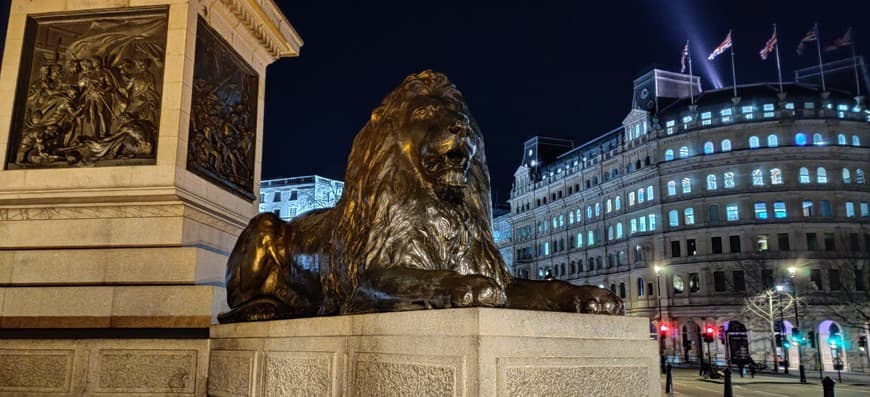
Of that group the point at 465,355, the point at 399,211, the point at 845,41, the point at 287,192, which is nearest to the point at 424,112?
the point at 399,211

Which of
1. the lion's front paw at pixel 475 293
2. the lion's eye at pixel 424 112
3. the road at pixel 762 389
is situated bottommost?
the road at pixel 762 389

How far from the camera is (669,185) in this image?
61.4 meters

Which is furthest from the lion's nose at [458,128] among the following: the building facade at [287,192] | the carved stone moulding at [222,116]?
the building facade at [287,192]

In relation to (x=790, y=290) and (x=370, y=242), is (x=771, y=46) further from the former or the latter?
(x=370, y=242)

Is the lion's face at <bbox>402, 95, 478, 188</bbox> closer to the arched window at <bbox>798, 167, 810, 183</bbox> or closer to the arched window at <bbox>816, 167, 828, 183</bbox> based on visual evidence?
the arched window at <bbox>798, 167, 810, 183</bbox>

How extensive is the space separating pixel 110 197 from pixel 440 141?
414 cm

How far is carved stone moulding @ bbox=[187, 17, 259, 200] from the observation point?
757 cm

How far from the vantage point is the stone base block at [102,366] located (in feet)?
19.6

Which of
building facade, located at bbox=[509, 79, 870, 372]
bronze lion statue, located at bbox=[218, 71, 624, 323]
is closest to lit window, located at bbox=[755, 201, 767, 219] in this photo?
building facade, located at bbox=[509, 79, 870, 372]

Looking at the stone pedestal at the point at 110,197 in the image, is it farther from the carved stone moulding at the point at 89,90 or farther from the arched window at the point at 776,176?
the arched window at the point at 776,176

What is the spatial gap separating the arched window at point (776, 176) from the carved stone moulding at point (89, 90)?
5902 cm

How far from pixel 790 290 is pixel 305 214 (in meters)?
54.2

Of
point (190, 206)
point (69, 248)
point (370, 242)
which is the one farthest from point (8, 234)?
point (370, 242)

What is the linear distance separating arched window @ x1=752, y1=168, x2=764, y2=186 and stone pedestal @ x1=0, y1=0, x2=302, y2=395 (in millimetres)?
57834
